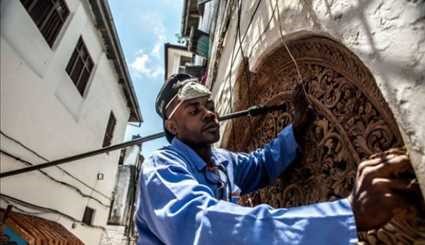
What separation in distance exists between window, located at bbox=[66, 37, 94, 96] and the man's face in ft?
19.4

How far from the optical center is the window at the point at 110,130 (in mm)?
9078

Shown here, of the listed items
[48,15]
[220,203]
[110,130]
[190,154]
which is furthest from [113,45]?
[220,203]

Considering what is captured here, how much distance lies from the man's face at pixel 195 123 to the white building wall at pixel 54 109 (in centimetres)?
412

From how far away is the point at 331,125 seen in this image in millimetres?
1183

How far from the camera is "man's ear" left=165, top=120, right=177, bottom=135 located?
1.44 m

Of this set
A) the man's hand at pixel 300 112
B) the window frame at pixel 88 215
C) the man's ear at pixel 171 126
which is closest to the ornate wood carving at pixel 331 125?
the man's hand at pixel 300 112

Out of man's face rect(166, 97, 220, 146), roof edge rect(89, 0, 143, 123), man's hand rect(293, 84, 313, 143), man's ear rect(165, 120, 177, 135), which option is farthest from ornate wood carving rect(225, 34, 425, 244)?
roof edge rect(89, 0, 143, 123)

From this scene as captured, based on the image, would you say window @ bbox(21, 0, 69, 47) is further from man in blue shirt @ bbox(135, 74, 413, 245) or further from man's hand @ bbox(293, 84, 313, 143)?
man's hand @ bbox(293, 84, 313, 143)

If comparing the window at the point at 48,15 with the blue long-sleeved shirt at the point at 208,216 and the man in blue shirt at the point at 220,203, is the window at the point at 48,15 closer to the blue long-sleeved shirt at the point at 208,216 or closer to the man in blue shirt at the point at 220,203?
the man in blue shirt at the point at 220,203

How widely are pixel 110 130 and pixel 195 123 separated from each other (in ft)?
28.5

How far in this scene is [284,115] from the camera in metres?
1.60

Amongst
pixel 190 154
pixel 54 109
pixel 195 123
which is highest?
pixel 54 109

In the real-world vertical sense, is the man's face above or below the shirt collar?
above

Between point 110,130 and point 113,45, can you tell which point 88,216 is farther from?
point 113,45
